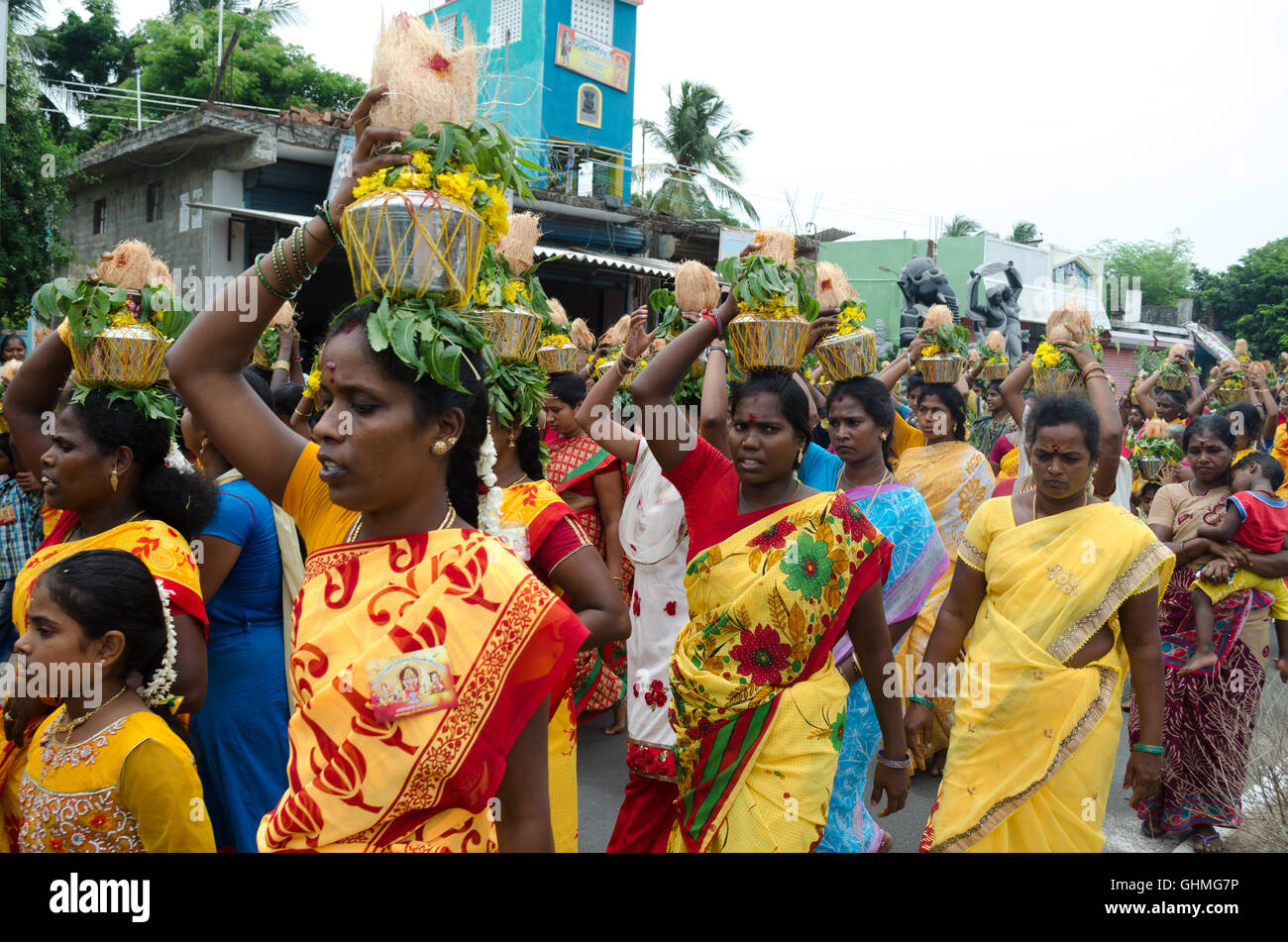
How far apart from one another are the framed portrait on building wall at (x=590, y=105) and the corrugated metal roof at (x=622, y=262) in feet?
25.6

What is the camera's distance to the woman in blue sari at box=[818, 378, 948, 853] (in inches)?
149

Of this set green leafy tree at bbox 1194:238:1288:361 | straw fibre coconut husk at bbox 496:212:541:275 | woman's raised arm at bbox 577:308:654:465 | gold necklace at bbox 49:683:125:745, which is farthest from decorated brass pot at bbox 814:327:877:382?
green leafy tree at bbox 1194:238:1288:361

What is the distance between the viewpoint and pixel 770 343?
3.75 metres

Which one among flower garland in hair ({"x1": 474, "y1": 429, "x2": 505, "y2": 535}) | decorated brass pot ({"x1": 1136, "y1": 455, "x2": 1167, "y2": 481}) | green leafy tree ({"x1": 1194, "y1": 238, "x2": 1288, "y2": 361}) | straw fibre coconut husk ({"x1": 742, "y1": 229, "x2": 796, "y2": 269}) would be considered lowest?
decorated brass pot ({"x1": 1136, "y1": 455, "x2": 1167, "y2": 481})

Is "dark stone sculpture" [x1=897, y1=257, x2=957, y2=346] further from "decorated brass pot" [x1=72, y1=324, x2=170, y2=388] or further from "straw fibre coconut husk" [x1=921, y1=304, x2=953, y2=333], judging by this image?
"decorated brass pot" [x1=72, y1=324, x2=170, y2=388]

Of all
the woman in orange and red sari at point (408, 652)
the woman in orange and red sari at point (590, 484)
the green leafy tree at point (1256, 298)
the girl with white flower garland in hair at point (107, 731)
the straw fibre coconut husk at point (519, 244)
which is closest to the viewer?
the woman in orange and red sari at point (408, 652)

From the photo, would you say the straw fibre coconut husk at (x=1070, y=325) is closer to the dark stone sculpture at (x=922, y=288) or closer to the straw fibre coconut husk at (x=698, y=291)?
the straw fibre coconut husk at (x=698, y=291)

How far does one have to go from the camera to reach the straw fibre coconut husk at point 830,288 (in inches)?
215

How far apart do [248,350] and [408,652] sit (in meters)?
0.82

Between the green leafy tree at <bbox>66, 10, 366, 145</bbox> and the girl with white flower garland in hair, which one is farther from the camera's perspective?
the green leafy tree at <bbox>66, 10, 366, 145</bbox>

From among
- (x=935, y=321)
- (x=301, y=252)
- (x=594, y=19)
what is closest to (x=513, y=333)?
(x=301, y=252)

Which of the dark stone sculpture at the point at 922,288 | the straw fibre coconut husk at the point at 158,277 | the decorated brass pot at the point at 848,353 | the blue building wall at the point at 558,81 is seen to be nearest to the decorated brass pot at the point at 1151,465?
the dark stone sculpture at the point at 922,288

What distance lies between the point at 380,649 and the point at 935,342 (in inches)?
Result: 217

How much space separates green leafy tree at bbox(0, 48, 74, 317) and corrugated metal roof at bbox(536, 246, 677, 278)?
7.59 meters
